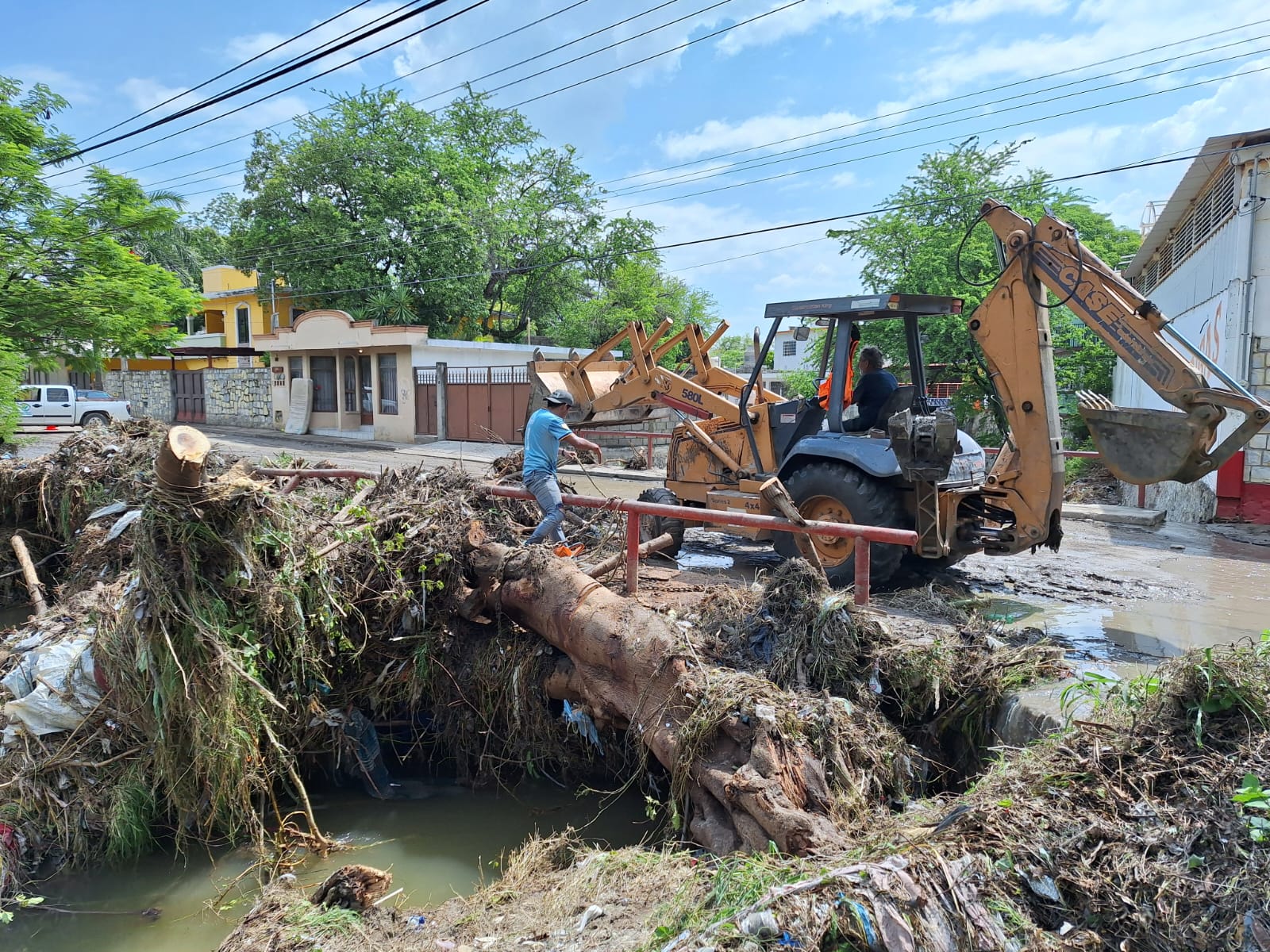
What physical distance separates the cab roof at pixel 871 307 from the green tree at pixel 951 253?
927cm

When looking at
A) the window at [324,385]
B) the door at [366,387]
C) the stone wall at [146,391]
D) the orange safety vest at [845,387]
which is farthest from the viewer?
the stone wall at [146,391]

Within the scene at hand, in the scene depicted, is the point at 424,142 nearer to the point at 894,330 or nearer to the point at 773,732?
the point at 894,330

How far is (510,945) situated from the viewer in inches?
127

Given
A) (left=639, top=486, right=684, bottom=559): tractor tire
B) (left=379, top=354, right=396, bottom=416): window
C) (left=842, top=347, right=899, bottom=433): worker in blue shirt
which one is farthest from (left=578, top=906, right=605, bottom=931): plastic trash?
(left=379, top=354, right=396, bottom=416): window

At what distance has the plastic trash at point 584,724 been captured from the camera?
5273 mm

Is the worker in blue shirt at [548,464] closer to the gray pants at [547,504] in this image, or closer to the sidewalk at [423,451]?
the gray pants at [547,504]

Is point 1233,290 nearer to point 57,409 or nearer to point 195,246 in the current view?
point 57,409

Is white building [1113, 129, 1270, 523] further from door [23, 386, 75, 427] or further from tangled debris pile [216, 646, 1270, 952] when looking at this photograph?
door [23, 386, 75, 427]

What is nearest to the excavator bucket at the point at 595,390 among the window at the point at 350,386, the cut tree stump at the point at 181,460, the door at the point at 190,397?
the cut tree stump at the point at 181,460

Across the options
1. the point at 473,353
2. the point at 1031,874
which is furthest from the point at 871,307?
the point at 473,353

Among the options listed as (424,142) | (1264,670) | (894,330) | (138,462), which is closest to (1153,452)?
(1264,670)

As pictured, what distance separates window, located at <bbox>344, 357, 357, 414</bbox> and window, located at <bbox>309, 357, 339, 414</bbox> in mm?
430

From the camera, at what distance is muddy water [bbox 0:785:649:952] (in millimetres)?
4152

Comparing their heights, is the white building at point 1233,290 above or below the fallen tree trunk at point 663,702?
above
